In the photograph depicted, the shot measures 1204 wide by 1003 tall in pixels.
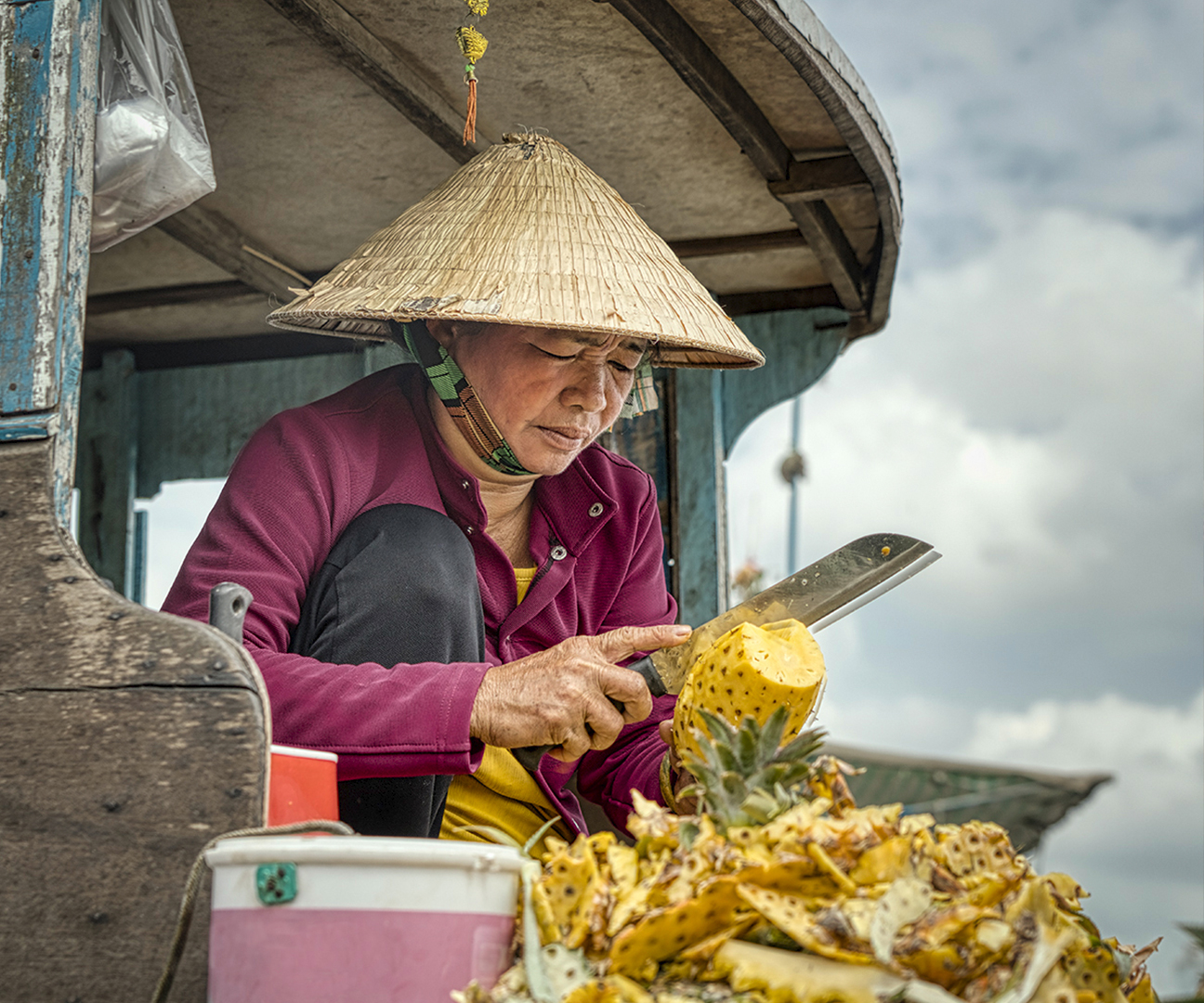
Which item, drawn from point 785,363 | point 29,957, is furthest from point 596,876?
point 785,363

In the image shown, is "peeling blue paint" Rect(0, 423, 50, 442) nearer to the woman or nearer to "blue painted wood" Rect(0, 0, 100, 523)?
"blue painted wood" Rect(0, 0, 100, 523)

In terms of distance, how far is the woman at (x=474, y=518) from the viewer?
1924 mm

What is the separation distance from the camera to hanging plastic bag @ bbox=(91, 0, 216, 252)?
7.34 feet

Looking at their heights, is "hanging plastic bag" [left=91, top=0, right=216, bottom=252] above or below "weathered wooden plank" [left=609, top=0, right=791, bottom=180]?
below

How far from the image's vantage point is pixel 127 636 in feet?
5.22

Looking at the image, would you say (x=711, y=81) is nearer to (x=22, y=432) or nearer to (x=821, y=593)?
(x=821, y=593)

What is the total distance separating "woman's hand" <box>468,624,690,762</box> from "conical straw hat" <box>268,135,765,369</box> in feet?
1.93

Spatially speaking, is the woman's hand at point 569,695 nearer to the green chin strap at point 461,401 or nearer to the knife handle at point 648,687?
the knife handle at point 648,687

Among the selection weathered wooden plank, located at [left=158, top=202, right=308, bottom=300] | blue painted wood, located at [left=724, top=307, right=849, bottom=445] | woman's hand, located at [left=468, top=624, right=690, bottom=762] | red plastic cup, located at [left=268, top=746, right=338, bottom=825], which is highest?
weathered wooden plank, located at [left=158, top=202, right=308, bottom=300]

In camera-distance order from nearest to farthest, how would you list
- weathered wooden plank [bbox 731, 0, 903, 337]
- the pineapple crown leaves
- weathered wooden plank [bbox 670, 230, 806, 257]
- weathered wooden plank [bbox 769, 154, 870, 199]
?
the pineapple crown leaves < weathered wooden plank [bbox 731, 0, 903, 337] < weathered wooden plank [bbox 769, 154, 870, 199] < weathered wooden plank [bbox 670, 230, 806, 257]

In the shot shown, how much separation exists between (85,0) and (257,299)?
2159mm

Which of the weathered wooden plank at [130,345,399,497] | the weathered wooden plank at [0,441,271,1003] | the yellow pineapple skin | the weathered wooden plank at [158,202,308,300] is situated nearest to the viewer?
the weathered wooden plank at [0,441,271,1003]

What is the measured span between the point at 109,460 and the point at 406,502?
2605 millimetres

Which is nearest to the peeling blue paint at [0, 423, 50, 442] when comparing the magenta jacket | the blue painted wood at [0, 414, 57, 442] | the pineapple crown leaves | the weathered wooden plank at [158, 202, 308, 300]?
the blue painted wood at [0, 414, 57, 442]
